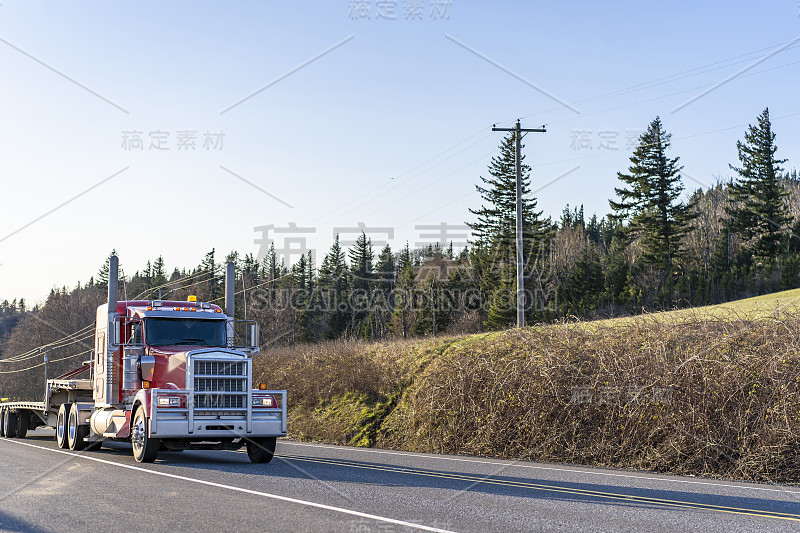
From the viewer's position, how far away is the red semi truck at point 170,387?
44.8ft

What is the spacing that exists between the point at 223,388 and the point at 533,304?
58973 millimetres

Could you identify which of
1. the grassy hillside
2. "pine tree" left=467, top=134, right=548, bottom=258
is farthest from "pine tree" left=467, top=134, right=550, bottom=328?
the grassy hillside

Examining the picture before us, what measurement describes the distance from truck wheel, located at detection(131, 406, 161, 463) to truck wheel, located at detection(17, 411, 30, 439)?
1080 centimetres

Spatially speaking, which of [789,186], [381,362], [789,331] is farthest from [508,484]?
[789,186]

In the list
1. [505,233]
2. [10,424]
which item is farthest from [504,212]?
[10,424]

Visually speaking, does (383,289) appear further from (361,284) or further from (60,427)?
(60,427)

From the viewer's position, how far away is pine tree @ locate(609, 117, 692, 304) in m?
73.1

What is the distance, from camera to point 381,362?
25.9 metres

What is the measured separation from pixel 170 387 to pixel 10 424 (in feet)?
40.3

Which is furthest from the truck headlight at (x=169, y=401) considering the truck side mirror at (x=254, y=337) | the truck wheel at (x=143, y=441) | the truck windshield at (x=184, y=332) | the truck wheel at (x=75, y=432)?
the truck wheel at (x=75, y=432)

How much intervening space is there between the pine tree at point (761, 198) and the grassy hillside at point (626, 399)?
62738 mm

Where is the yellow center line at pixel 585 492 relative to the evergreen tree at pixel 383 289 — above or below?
below

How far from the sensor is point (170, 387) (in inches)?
569

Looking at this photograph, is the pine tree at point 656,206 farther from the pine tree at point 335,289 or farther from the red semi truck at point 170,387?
the red semi truck at point 170,387
